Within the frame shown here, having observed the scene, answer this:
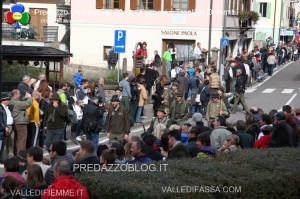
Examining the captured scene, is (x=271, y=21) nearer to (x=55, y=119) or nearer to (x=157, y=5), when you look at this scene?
(x=157, y=5)

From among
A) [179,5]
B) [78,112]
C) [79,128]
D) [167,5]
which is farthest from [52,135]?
[179,5]

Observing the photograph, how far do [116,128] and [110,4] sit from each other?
2900cm

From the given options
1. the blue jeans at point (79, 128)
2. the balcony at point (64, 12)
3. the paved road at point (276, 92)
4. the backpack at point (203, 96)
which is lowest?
the paved road at point (276, 92)

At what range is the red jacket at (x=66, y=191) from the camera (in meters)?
8.53

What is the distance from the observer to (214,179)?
9.60m

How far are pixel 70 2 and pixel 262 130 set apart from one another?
33.6 metres

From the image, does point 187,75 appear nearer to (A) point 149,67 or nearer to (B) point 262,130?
(A) point 149,67

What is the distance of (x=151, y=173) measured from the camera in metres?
9.38

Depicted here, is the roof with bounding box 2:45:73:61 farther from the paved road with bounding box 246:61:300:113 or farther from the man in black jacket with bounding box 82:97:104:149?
the paved road with bounding box 246:61:300:113

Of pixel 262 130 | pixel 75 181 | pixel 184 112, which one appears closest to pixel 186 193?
pixel 75 181

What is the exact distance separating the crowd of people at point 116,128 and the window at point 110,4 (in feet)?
58.2

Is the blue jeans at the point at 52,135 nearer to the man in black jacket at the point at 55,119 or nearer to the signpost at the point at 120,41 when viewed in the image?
the man in black jacket at the point at 55,119

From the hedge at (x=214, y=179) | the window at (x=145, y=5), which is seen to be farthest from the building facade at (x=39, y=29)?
the hedge at (x=214, y=179)

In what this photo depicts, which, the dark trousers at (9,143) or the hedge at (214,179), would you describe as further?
the dark trousers at (9,143)
